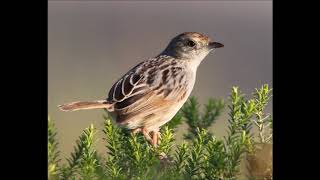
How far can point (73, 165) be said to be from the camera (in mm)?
3316

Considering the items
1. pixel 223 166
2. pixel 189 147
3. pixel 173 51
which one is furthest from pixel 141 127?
pixel 223 166

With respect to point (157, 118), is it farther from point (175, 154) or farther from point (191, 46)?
point (175, 154)

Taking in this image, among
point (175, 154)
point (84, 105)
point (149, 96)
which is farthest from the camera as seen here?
point (149, 96)

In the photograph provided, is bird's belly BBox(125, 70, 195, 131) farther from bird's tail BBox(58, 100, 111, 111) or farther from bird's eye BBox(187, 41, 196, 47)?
bird's eye BBox(187, 41, 196, 47)

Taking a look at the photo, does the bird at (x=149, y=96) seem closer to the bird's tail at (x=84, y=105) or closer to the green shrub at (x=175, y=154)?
the bird's tail at (x=84, y=105)

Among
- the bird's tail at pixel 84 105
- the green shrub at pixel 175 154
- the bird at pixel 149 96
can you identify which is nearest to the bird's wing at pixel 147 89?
the bird at pixel 149 96

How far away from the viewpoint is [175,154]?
3.35 m

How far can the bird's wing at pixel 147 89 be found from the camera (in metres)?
4.87

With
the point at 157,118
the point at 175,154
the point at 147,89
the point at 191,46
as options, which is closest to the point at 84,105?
the point at 147,89

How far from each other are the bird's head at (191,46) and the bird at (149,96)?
0.01 meters

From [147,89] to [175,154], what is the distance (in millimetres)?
1751

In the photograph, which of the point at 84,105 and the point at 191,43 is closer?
the point at 84,105

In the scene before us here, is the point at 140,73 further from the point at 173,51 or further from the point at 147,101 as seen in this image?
the point at 173,51
